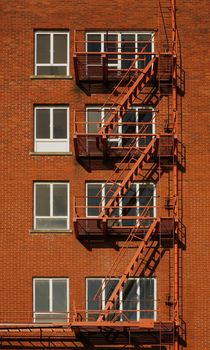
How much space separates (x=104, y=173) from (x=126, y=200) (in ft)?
4.59

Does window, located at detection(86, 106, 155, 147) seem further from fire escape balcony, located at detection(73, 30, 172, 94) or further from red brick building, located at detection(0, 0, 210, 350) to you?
fire escape balcony, located at detection(73, 30, 172, 94)

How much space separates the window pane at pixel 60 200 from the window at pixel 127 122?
8.46ft

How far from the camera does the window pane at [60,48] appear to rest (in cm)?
3247

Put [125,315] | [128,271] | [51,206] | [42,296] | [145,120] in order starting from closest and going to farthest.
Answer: [128,271] → [125,315] → [42,296] → [51,206] → [145,120]

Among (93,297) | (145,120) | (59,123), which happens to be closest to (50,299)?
(93,297)

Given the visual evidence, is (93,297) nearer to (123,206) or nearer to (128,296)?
(128,296)

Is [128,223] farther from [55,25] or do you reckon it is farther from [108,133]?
[55,25]

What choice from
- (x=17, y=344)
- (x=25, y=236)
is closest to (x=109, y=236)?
(x=25, y=236)

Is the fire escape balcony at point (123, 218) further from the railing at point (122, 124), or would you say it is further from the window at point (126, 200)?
the railing at point (122, 124)

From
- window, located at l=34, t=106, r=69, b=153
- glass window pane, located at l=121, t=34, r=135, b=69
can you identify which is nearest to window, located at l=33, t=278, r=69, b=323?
window, located at l=34, t=106, r=69, b=153

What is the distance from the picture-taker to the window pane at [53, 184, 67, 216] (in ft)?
103

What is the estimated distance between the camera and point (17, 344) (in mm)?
30344

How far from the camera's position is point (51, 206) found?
31.5 metres

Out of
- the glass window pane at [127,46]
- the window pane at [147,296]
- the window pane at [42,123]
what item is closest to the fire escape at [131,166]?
the glass window pane at [127,46]
